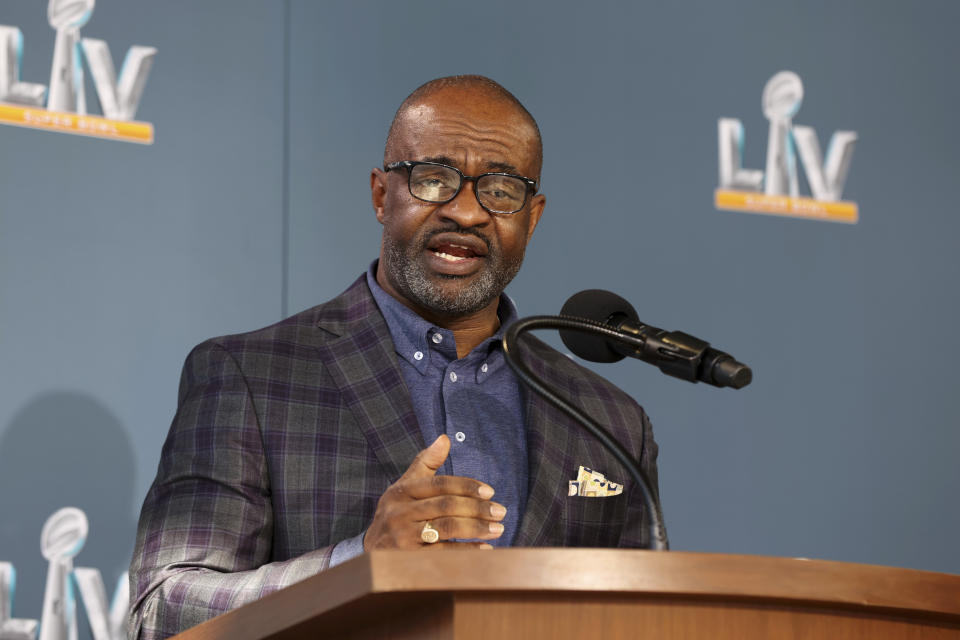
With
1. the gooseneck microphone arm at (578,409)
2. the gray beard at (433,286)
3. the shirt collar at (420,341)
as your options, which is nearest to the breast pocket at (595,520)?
the shirt collar at (420,341)

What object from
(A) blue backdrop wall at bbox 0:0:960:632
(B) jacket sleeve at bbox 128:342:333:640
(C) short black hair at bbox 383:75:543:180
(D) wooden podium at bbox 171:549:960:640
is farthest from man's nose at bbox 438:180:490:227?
(D) wooden podium at bbox 171:549:960:640

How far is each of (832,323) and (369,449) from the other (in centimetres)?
166

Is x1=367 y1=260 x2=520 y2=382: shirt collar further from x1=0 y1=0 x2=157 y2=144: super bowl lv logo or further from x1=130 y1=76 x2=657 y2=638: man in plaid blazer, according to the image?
x1=0 y1=0 x2=157 y2=144: super bowl lv logo

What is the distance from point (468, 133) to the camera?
2148 mm

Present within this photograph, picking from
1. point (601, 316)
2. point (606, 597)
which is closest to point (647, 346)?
point (601, 316)

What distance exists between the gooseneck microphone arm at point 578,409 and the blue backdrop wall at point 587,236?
1371mm

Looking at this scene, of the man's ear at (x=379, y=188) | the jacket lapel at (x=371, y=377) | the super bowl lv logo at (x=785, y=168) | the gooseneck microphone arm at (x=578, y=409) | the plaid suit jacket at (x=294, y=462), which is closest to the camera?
the gooseneck microphone arm at (x=578, y=409)

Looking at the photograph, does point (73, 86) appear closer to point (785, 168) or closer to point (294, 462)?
point (294, 462)

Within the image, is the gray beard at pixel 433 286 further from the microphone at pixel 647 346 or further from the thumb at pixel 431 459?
the thumb at pixel 431 459

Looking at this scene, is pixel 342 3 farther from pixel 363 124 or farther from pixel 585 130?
pixel 585 130

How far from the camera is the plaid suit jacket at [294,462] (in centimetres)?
178

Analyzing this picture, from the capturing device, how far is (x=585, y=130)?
3.05 metres

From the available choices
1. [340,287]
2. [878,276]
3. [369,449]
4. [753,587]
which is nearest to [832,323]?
[878,276]

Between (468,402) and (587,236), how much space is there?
3.29 feet
